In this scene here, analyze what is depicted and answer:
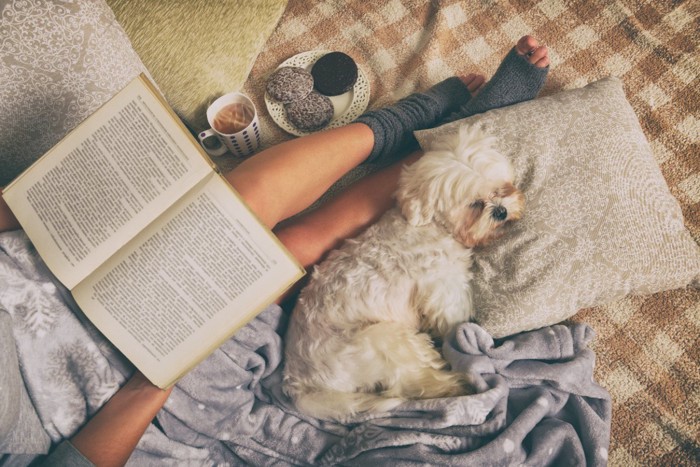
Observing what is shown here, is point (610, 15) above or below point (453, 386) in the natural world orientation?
above

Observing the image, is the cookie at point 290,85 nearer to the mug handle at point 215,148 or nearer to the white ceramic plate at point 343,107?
the white ceramic plate at point 343,107

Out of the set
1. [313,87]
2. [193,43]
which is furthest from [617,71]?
[193,43]

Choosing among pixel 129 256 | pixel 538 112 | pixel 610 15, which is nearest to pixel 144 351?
pixel 129 256

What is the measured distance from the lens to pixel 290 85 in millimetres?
1401

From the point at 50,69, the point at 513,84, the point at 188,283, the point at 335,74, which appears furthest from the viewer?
the point at 335,74

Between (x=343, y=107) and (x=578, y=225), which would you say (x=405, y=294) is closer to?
(x=578, y=225)

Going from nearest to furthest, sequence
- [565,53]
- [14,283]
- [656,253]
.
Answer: [14,283] < [656,253] < [565,53]

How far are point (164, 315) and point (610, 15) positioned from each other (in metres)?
1.63

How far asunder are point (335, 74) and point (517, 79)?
0.56 m

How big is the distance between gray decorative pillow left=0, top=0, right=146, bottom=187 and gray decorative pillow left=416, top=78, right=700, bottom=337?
99cm

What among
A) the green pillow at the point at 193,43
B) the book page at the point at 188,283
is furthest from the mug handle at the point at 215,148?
the book page at the point at 188,283

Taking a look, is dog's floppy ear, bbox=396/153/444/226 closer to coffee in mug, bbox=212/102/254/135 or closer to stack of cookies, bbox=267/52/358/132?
stack of cookies, bbox=267/52/358/132

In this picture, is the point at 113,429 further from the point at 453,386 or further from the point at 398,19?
the point at 398,19

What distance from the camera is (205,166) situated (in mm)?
912
